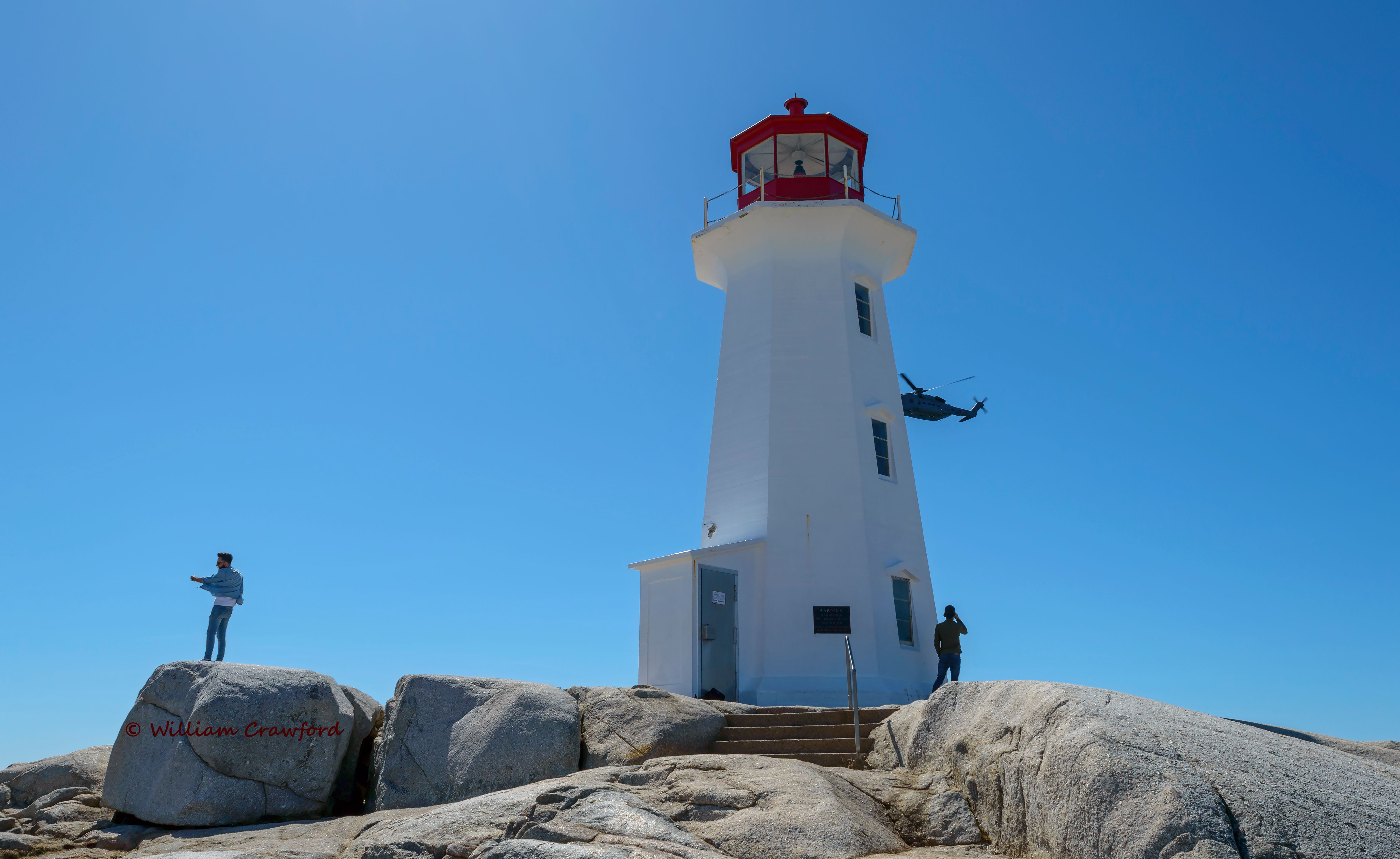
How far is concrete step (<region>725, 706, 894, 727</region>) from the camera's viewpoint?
11.8 metres

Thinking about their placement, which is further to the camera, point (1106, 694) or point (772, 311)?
point (772, 311)

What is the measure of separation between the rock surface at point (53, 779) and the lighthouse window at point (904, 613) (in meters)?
11.7

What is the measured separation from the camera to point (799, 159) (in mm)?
20484

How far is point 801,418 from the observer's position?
17172 mm

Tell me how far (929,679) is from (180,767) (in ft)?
36.8

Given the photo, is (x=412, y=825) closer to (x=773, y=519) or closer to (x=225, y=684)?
(x=225, y=684)

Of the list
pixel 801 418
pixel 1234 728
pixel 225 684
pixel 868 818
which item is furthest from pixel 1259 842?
pixel 801 418

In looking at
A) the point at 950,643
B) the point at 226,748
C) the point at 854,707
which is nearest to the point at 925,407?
the point at 950,643

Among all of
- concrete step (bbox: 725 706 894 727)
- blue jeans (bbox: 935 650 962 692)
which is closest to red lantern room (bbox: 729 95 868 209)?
blue jeans (bbox: 935 650 962 692)

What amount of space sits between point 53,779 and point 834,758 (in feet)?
32.6

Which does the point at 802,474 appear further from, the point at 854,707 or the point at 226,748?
the point at 226,748

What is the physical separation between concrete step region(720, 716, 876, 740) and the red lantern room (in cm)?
1015

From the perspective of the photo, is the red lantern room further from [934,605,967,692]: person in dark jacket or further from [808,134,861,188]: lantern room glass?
[934,605,967,692]: person in dark jacket

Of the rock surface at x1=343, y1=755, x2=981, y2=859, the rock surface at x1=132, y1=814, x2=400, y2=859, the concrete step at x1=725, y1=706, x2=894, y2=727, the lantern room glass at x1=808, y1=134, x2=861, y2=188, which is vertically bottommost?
the rock surface at x1=132, y1=814, x2=400, y2=859
